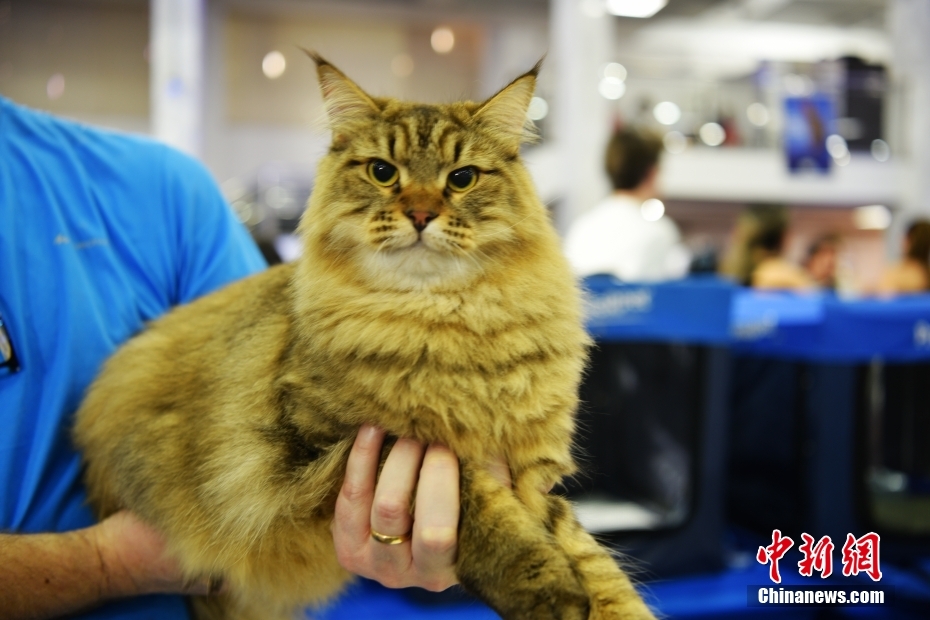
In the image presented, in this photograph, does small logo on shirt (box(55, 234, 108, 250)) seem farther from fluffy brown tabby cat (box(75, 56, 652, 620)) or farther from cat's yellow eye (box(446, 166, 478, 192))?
cat's yellow eye (box(446, 166, 478, 192))

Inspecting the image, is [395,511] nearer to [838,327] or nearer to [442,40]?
[838,327]

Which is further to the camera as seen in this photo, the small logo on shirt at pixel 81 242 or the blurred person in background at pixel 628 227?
the blurred person in background at pixel 628 227

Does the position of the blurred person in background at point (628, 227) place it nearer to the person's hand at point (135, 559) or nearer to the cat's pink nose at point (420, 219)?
the cat's pink nose at point (420, 219)

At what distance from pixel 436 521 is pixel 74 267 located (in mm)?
743

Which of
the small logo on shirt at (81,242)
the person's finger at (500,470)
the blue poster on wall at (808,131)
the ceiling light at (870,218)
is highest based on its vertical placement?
the blue poster on wall at (808,131)

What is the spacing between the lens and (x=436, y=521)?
2.92 ft

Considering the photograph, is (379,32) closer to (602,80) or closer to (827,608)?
(602,80)

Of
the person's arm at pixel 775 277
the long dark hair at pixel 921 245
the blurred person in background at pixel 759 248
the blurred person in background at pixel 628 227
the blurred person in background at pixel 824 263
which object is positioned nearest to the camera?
the blurred person in background at pixel 628 227

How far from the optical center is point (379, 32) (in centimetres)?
1045

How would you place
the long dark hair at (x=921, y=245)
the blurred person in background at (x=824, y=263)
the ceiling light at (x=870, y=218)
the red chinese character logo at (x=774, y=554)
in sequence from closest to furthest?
the red chinese character logo at (x=774, y=554) < the long dark hair at (x=921, y=245) < the blurred person in background at (x=824, y=263) < the ceiling light at (x=870, y=218)

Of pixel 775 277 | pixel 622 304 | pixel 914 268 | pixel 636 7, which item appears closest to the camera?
pixel 622 304

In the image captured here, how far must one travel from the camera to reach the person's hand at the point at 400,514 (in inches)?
35.4

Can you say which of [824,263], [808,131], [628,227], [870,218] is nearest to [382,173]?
[628,227]

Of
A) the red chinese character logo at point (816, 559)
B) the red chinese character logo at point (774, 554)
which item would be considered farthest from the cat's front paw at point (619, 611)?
the red chinese character logo at point (816, 559)
